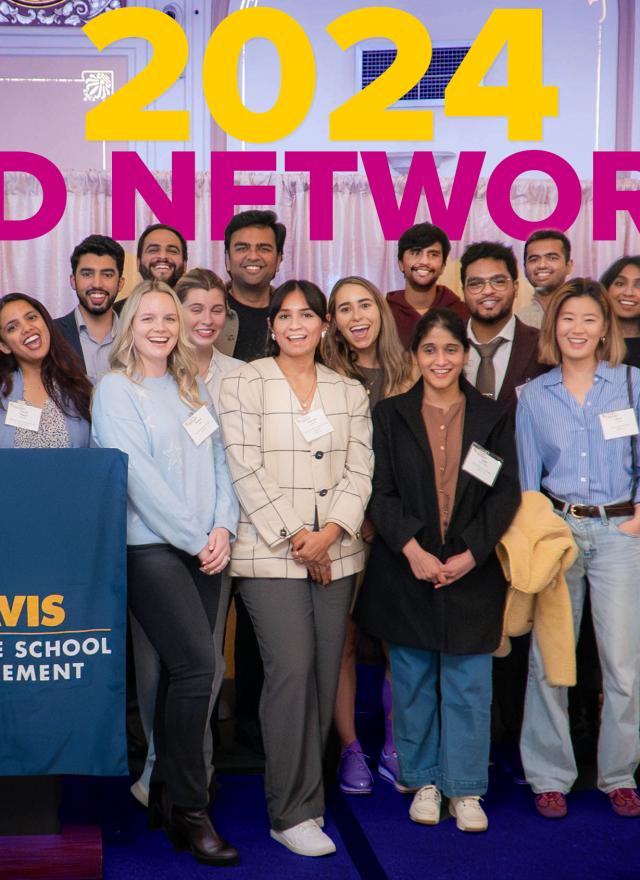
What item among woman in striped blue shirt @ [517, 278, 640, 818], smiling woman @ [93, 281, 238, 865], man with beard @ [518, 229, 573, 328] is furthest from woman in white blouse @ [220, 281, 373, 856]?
man with beard @ [518, 229, 573, 328]

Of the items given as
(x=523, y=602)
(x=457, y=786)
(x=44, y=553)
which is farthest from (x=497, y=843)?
(x=44, y=553)

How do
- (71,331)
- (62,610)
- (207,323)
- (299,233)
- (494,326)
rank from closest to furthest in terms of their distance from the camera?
(62,610) < (207,323) < (494,326) < (71,331) < (299,233)

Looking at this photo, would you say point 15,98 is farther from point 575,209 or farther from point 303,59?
point 575,209

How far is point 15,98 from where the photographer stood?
559 centimetres

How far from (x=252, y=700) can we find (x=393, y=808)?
2.47 ft

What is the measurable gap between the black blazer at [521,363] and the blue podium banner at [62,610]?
5.28 ft

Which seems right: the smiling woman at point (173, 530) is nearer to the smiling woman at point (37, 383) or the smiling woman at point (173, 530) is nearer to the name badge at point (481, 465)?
the smiling woman at point (37, 383)

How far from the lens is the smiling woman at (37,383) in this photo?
121 inches

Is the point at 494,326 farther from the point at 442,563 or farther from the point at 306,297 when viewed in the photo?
the point at 442,563

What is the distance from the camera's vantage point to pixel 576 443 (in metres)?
3.18

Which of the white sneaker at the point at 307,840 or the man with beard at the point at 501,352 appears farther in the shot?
the man with beard at the point at 501,352

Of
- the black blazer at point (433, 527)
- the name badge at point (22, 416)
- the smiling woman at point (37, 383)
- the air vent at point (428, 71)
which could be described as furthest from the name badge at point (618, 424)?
the air vent at point (428, 71)

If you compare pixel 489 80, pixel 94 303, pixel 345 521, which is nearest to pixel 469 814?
pixel 345 521

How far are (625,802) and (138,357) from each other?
6.86ft
